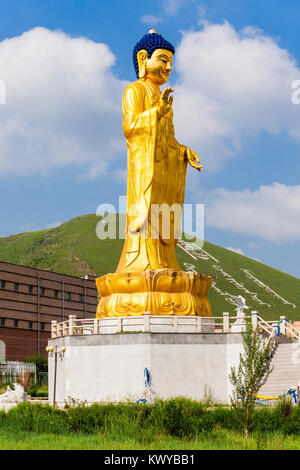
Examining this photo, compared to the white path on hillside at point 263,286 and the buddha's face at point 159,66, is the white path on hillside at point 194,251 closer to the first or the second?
the white path on hillside at point 263,286

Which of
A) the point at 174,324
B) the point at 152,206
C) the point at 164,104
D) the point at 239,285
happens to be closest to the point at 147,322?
the point at 174,324

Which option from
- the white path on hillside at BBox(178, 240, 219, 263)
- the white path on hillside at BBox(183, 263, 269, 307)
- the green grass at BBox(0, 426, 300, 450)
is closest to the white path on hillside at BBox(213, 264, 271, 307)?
the white path on hillside at BBox(183, 263, 269, 307)

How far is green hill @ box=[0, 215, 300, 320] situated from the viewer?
3831 inches

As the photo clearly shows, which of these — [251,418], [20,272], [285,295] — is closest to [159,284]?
[251,418]

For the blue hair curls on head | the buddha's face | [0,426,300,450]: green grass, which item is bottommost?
[0,426,300,450]: green grass

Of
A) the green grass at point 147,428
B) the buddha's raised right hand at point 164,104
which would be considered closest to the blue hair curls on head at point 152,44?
the buddha's raised right hand at point 164,104

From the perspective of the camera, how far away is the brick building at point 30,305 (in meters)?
47.0

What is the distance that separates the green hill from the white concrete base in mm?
65386

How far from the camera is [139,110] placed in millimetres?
27812

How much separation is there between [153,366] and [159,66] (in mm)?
13539

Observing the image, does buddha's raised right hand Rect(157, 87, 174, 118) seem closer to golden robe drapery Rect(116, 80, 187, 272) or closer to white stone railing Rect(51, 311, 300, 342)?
golden robe drapery Rect(116, 80, 187, 272)

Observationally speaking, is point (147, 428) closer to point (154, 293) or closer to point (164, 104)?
point (154, 293)

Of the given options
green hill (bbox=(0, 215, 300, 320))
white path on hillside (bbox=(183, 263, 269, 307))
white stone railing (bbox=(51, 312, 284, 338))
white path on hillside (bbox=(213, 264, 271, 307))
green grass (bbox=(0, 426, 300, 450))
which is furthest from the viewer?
green hill (bbox=(0, 215, 300, 320))

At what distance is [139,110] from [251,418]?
15.2m
